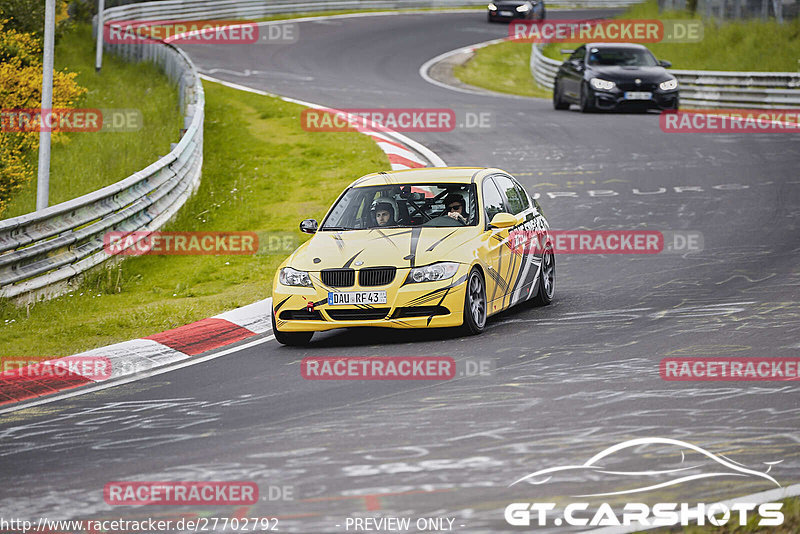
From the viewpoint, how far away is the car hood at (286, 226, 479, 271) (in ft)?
34.1

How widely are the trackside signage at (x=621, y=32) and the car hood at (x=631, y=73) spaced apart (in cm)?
1328

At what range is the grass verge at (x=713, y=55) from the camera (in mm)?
35344

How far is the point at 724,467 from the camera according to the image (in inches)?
255

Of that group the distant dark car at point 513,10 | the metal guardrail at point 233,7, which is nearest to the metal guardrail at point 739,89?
the metal guardrail at point 233,7

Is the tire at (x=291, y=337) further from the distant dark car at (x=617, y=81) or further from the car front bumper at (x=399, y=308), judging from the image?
the distant dark car at (x=617, y=81)

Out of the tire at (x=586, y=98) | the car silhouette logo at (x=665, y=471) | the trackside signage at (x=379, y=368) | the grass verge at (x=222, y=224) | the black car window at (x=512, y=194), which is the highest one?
the black car window at (x=512, y=194)

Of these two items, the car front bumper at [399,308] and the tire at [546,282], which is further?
the tire at [546,282]

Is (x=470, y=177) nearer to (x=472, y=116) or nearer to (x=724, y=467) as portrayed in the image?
(x=724, y=467)

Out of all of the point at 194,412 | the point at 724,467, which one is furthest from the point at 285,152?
the point at 724,467

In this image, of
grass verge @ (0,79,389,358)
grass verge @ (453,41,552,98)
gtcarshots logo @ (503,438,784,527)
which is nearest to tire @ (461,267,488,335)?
grass verge @ (0,79,389,358)

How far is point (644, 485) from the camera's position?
6215 mm

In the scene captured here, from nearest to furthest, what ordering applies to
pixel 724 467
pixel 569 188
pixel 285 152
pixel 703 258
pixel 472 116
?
pixel 724 467, pixel 703 258, pixel 569 188, pixel 285 152, pixel 472 116

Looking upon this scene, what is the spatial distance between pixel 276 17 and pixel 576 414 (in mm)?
46929

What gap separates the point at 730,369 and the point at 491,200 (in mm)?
3565
